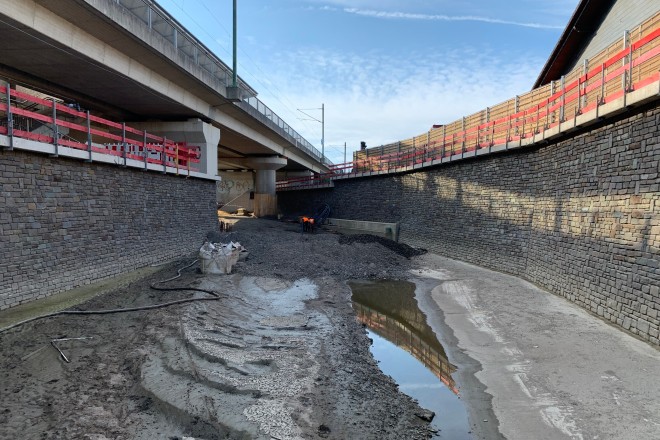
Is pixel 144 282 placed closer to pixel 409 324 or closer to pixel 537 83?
pixel 409 324

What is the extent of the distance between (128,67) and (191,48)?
4.40 meters

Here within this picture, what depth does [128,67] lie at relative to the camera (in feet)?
48.4

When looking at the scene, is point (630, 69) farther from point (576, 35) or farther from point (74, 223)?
point (576, 35)

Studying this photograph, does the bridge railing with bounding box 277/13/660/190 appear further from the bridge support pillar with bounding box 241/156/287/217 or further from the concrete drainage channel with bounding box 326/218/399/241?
the bridge support pillar with bounding box 241/156/287/217

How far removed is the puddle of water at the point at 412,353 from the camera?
6.19m

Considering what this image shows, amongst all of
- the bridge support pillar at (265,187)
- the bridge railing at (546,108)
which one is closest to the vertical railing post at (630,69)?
the bridge railing at (546,108)

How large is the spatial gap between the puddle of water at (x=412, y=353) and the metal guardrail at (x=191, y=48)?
41.7 feet

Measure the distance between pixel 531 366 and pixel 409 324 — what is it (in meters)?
3.80

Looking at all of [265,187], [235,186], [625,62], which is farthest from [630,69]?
[235,186]

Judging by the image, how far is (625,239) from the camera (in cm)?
920

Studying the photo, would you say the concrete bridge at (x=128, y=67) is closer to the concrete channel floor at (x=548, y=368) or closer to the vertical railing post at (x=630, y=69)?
the concrete channel floor at (x=548, y=368)

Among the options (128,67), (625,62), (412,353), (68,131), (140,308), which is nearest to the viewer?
(412,353)

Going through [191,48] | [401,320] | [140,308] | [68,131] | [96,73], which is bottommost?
[401,320]

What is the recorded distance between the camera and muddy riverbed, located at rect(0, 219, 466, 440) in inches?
195
